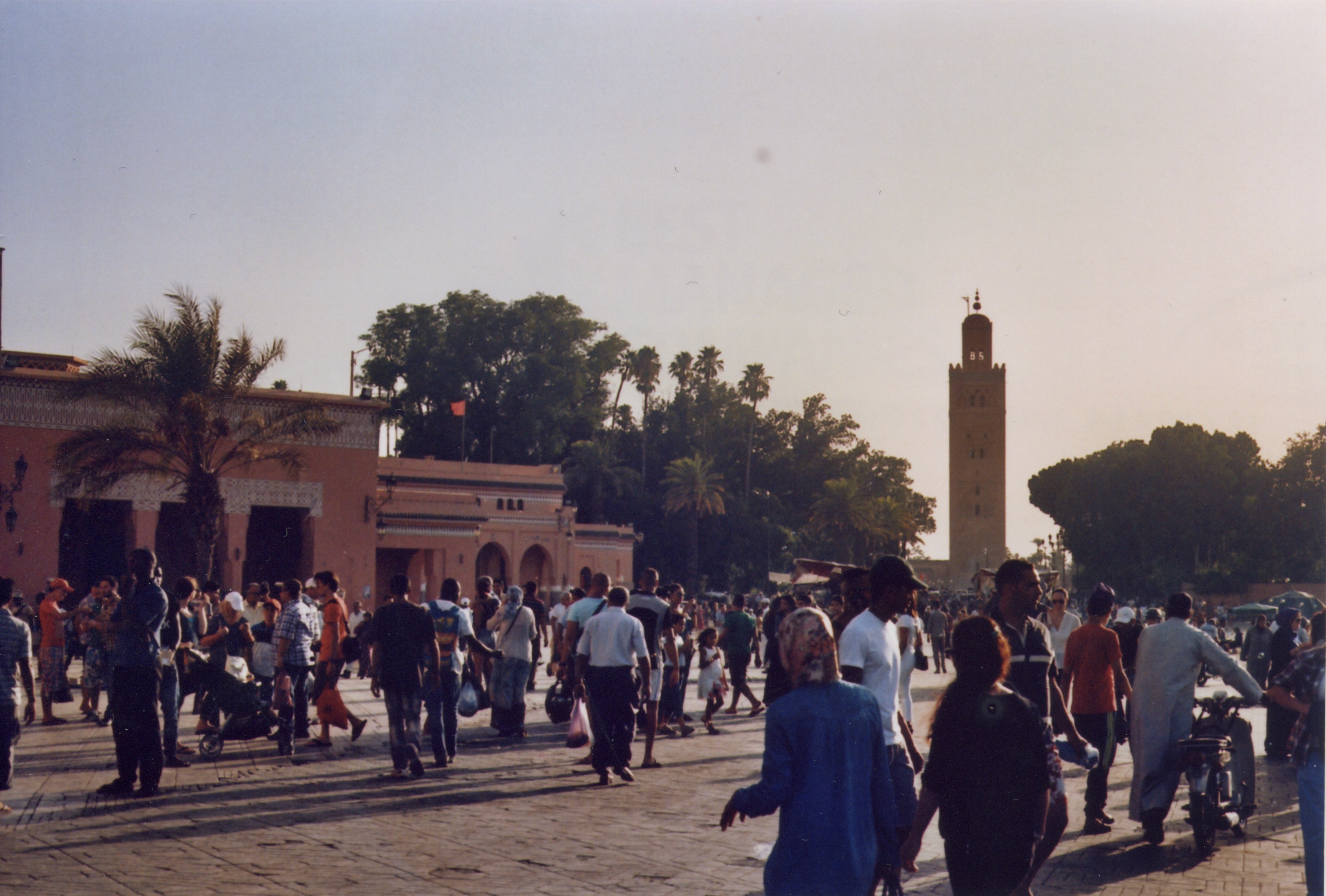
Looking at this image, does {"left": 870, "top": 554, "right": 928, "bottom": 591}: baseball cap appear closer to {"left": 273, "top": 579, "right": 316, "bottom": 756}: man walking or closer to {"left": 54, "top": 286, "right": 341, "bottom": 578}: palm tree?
{"left": 273, "top": 579, "right": 316, "bottom": 756}: man walking

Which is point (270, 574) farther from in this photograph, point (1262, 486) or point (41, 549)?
point (1262, 486)

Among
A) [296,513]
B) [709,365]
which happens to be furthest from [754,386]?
[296,513]

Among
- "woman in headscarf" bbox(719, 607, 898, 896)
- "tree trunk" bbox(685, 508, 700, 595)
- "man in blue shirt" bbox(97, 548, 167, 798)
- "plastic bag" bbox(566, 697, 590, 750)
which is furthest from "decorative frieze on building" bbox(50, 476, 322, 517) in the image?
"woman in headscarf" bbox(719, 607, 898, 896)

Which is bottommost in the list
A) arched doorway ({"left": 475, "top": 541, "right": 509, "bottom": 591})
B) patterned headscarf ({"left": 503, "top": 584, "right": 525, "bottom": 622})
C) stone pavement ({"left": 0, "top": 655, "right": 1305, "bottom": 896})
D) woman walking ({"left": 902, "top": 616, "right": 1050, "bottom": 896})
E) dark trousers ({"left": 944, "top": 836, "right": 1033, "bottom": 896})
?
stone pavement ({"left": 0, "top": 655, "right": 1305, "bottom": 896})

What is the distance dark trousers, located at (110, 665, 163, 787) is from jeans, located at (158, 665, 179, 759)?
0.69 feet

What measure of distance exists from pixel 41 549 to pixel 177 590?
1048 inches

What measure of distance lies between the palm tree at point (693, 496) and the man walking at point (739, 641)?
51941mm

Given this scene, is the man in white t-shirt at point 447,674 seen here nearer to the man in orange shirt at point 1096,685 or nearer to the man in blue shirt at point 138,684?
the man in blue shirt at point 138,684

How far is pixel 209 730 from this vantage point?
12.4 meters

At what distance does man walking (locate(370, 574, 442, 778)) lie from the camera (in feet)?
34.8

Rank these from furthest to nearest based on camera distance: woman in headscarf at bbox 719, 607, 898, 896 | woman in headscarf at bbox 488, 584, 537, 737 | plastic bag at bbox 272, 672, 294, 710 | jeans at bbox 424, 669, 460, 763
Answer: woman in headscarf at bbox 488, 584, 537, 737, plastic bag at bbox 272, 672, 294, 710, jeans at bbox 424, 669, 460, 763, woman in headscarf at bbox 719, 607, 898, 896

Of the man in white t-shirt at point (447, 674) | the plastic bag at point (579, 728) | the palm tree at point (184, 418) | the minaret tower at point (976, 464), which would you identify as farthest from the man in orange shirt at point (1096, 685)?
the minaret tower at point (976, 464)

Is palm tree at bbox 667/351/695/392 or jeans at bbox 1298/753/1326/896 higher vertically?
palm tree at bbox 667/351/695/392

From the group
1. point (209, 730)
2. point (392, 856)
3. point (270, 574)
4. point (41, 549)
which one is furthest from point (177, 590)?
point (270, 574)
